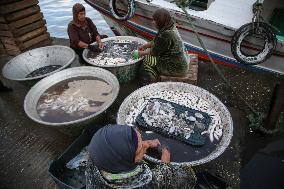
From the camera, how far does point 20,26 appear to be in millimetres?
7047

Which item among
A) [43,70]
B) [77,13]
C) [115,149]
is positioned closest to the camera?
[115,149]

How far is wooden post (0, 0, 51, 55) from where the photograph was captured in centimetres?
671

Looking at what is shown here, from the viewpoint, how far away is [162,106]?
4.49 metres

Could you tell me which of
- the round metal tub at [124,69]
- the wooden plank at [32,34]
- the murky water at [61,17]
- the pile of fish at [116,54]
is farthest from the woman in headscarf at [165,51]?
the murky water at [61,17]

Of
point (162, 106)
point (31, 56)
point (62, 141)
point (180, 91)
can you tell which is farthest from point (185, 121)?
point (31, 56)

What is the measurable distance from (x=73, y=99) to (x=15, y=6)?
3.61 meters

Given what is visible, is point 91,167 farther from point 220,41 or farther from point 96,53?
point 220,41

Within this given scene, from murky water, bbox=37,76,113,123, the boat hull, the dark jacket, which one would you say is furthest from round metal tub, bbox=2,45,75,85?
the boat hull

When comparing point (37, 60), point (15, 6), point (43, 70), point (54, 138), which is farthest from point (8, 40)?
point (54, 138)

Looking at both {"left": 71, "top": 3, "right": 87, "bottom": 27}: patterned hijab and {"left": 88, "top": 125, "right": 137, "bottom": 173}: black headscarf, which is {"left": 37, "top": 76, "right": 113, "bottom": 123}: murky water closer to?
{"left": 71, "top": 3, "right": 87, "bottom": 27}: patterned hijab

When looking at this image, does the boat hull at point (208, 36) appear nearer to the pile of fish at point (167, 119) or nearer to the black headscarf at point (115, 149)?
the pile of fish at point (167, 119)

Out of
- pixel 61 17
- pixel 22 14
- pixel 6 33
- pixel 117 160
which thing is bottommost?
pixel 61 17

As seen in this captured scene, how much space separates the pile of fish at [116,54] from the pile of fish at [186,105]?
1.10 m

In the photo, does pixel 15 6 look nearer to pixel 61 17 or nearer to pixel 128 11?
pixel 128 11
